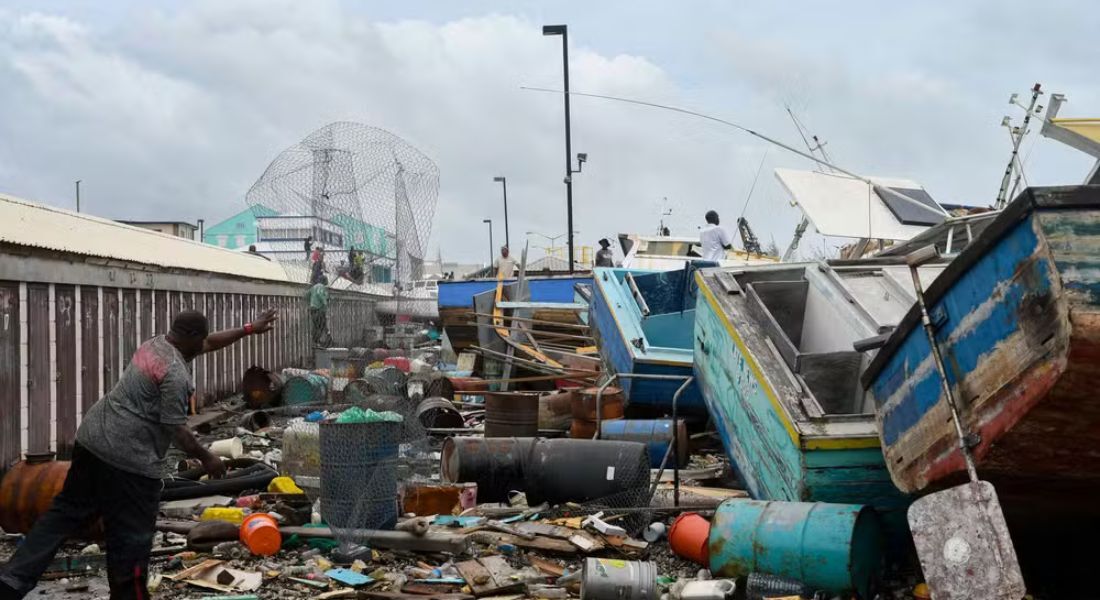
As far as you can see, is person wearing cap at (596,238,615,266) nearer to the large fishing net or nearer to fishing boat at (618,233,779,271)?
fishing boat at (618,233,779,271)

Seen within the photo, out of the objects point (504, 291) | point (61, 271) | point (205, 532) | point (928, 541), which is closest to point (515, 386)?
point (504, 291)

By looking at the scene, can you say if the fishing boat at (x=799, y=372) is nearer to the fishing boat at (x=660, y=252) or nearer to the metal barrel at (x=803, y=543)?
the metal barrel at (x=803, y=543)

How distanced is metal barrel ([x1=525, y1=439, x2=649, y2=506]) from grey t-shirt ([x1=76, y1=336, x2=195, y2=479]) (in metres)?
2.97

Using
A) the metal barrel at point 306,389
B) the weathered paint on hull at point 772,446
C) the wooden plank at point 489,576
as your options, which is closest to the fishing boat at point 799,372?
the weathered paint on hull at point 772,446

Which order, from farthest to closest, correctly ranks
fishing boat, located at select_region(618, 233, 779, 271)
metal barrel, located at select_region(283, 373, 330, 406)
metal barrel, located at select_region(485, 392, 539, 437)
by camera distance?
fishing boat, located at select_region(618, 233, 779, 271)
metal barrel, located at select_region(283, 373, 330, 406)
metal barrel, located at select_region(485, 392, 539, 437)

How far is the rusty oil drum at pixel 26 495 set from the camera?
22.2 feet

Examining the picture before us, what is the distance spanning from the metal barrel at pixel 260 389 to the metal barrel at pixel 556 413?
193 inches

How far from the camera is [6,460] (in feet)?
27.4

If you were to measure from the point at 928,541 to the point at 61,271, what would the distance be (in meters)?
8.55

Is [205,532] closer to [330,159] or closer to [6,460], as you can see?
[6,460]

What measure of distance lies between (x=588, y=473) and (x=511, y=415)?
76.9 inches

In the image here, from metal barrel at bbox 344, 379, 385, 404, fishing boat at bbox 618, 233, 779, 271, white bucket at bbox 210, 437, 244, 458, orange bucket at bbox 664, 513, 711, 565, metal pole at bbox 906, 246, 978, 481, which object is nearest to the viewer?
metal pole at bbox 906, 246, 978, 481

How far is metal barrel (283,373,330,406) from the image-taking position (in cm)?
1338

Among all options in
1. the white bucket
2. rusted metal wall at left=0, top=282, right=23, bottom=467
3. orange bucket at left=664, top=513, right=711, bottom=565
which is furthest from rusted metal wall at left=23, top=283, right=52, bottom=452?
orange bucket at left=664, top=513, right=711, bottom=565
